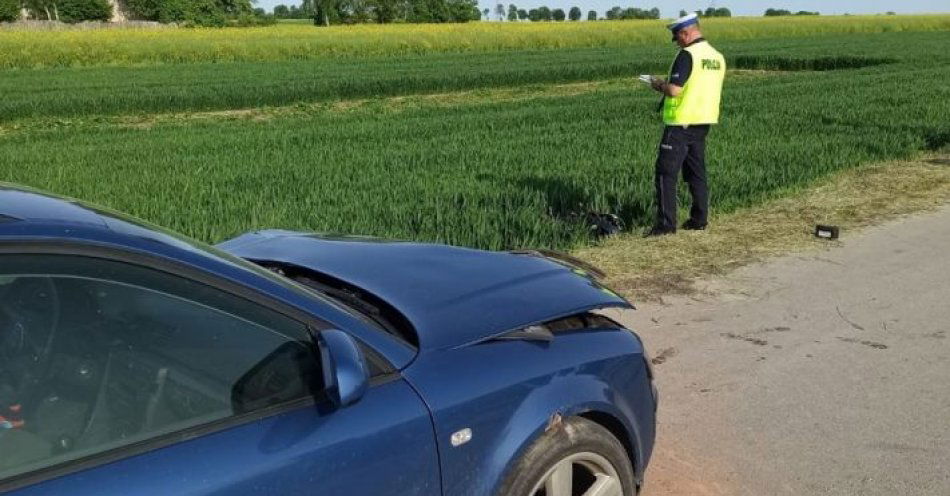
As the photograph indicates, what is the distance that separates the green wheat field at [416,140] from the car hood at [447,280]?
371 cm

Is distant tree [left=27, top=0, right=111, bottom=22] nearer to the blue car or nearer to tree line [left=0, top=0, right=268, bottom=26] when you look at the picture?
tree line [left=0, top=0, right=268, bottom=26]

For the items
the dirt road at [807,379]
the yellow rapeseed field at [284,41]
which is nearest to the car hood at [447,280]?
the dirt road at [807,379]

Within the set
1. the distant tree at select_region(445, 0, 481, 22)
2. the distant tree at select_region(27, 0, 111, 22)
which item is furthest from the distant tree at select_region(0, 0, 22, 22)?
the distant tree at select_region(445, 0, 481, 22)

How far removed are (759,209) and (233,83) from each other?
23074 mm

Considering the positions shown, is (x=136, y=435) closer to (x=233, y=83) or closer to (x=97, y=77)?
(x=233, y=83)

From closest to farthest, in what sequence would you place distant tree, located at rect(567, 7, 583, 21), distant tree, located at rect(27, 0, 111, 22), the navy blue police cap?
the navy blue police cap
distant tree, located at rect(27, 0, 111, 22)
distant tree, located at rect(567, 7, 583, 21)

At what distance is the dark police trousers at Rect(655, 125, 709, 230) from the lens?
25.5ft

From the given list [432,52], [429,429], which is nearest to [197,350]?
[429,429]

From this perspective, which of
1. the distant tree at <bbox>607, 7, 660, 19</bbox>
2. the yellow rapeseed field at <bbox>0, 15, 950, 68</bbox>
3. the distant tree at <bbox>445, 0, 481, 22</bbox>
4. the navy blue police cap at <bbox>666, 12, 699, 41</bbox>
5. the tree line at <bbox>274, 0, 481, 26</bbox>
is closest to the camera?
the navy blue police cap at <bbox>666, 12, 699, 41</bbox>

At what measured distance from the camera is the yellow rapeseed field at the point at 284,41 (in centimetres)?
Result: 4106

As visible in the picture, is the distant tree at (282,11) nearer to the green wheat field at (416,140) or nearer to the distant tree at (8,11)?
the distant tree at (8,11)

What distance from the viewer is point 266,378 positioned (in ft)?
7.07

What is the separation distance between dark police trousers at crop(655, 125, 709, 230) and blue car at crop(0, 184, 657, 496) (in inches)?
197

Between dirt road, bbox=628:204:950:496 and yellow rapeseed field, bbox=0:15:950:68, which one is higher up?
yellow rapeseed field, bbox=0:15:950:68
